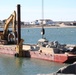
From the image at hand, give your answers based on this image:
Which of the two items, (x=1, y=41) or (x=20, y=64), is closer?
(x=20, y=64)

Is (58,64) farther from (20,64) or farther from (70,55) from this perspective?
(20,64)

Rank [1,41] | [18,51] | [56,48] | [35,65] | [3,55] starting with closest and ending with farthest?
1. [35,65]
2. [56,48]
3. [18,51]
4. [3,55]
5. [1,41]

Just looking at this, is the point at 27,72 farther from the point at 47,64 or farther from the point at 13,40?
the point at 13,40

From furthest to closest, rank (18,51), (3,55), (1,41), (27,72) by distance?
(1,41) < (3,55) < (18,51) < (27,72)

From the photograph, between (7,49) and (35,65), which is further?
(7,49)

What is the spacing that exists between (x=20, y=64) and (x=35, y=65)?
2.19m

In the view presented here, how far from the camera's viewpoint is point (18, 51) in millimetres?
43062

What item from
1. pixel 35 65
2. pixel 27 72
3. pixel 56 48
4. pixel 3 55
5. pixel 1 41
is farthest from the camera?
pixel 1 41

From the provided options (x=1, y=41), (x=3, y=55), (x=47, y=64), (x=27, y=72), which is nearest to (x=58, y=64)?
(x=47, y=64)

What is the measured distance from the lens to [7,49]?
47219 millimetres

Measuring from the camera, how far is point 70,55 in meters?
36.5

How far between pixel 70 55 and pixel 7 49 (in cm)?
1313

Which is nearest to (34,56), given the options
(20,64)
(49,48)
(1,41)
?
(49,48)

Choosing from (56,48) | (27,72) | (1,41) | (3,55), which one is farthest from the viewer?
(1,41)
